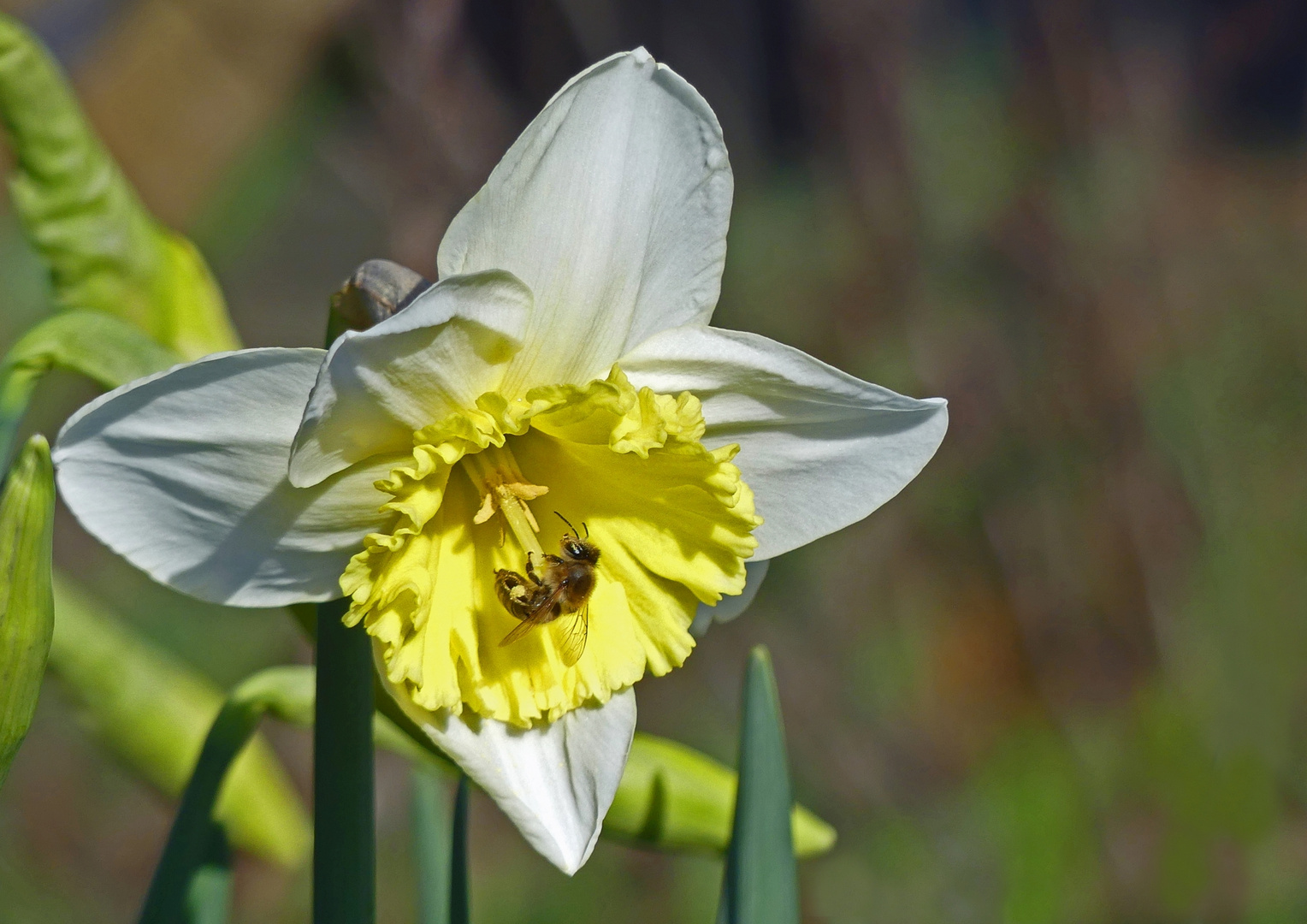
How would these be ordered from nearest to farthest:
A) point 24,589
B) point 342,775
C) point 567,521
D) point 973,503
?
point 24,589, point 342,775, point 567,521, point 973,503

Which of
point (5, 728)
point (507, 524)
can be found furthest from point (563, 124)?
point (5, 728)

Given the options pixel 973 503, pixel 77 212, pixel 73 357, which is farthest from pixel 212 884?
pixel 973 503

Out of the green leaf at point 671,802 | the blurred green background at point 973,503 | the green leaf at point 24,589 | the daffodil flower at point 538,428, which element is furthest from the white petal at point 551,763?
the blurred green background at point 973,503

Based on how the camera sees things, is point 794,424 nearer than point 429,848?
Yes

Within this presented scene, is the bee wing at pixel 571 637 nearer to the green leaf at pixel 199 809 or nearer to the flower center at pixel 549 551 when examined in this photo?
the flower center at pixel 549 551

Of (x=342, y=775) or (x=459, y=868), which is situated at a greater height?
(x=342, y=775)

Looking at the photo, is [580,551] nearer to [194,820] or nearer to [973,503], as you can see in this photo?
[194,820]

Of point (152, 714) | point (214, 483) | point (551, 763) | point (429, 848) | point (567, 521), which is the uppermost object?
point (214, 483)
